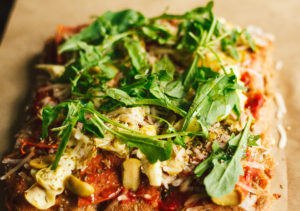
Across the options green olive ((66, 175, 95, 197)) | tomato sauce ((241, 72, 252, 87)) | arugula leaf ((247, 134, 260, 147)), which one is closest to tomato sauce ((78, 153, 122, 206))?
green olive ((66, 175, 95, 197))

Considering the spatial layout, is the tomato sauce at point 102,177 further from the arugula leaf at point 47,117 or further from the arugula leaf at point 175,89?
the arugula leaf at point 175,89

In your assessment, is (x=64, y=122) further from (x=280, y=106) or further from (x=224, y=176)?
(x=280, y=106)

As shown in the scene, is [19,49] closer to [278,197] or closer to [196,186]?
[196,186]

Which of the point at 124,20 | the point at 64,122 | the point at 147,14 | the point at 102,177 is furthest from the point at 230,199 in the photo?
the point at 147,14

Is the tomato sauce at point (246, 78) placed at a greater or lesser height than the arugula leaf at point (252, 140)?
greater

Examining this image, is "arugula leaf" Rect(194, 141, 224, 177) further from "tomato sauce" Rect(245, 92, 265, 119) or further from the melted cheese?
the melted cheese

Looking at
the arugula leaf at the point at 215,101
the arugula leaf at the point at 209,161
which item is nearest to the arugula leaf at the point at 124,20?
the arugula leaf at the point at 215,101

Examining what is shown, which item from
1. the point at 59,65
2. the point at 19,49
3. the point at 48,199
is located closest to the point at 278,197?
the point at 48,199
